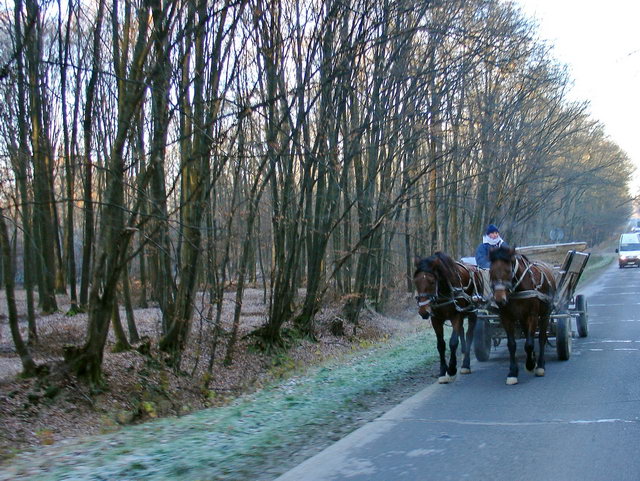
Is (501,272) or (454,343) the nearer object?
(501,272)

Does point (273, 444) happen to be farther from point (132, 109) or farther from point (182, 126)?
point (182, 126)

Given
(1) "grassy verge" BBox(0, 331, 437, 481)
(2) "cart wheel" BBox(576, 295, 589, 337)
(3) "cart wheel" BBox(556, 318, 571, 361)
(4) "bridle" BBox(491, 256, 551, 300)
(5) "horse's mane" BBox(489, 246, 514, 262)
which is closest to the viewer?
(1) "grassy verge" BBox(0, 331, 437, 481)

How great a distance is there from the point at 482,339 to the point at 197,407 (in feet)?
17.2

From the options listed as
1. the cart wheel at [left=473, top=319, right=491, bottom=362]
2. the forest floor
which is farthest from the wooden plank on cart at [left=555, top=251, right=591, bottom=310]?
the forest floor

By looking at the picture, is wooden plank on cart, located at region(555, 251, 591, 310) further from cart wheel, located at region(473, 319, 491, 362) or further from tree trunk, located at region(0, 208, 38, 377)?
tree trunk, located at region(0, 208, 38, 377)

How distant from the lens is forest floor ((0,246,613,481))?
6.14m

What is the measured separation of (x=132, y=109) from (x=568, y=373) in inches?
319

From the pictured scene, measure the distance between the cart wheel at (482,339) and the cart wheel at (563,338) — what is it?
1.26m

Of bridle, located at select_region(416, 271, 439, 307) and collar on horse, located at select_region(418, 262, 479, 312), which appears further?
collar on horse, located at select_region(418, 262, 479, 312)

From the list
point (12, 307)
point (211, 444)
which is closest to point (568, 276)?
point (211, 444)

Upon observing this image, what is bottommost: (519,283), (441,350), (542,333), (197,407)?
(197,407)

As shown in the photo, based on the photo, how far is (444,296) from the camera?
1075 cm

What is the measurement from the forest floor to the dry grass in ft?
0.09

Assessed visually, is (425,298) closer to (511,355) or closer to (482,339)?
(511,355)
